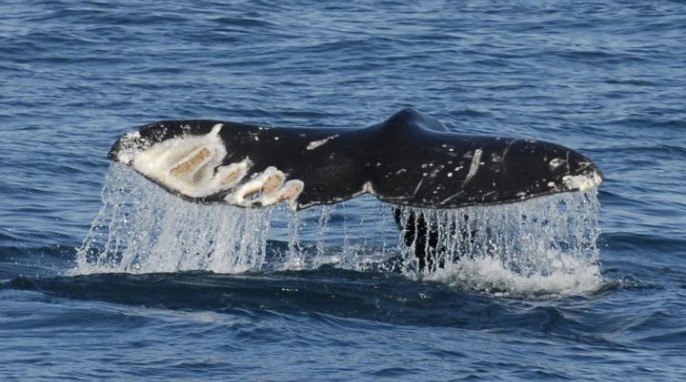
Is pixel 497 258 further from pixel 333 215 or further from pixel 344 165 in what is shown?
pixel 333 215

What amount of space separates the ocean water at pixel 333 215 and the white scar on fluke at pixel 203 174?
144 millimetres

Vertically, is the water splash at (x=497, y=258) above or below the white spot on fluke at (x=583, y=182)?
below

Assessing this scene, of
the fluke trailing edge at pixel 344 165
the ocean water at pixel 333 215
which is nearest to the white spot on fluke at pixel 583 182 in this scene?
the fluke trailing edge at pixel 344 165

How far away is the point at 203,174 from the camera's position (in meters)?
8.16

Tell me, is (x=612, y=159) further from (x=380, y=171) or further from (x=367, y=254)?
(x=380, y=171)

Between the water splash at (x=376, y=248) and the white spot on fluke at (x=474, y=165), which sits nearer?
the white spot on fluke at (x=474, y=165)

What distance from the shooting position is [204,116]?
1677 cm

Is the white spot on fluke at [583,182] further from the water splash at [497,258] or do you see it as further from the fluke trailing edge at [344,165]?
the water splash at [497,258]

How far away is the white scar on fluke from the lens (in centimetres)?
804

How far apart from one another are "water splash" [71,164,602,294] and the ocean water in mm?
34

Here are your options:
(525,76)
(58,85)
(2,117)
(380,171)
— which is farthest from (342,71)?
(380,171)

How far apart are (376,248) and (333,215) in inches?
77.3

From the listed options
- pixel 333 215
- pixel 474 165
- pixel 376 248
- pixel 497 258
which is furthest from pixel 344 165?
pixel 333 215

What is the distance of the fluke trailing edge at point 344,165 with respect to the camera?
7875 mm
